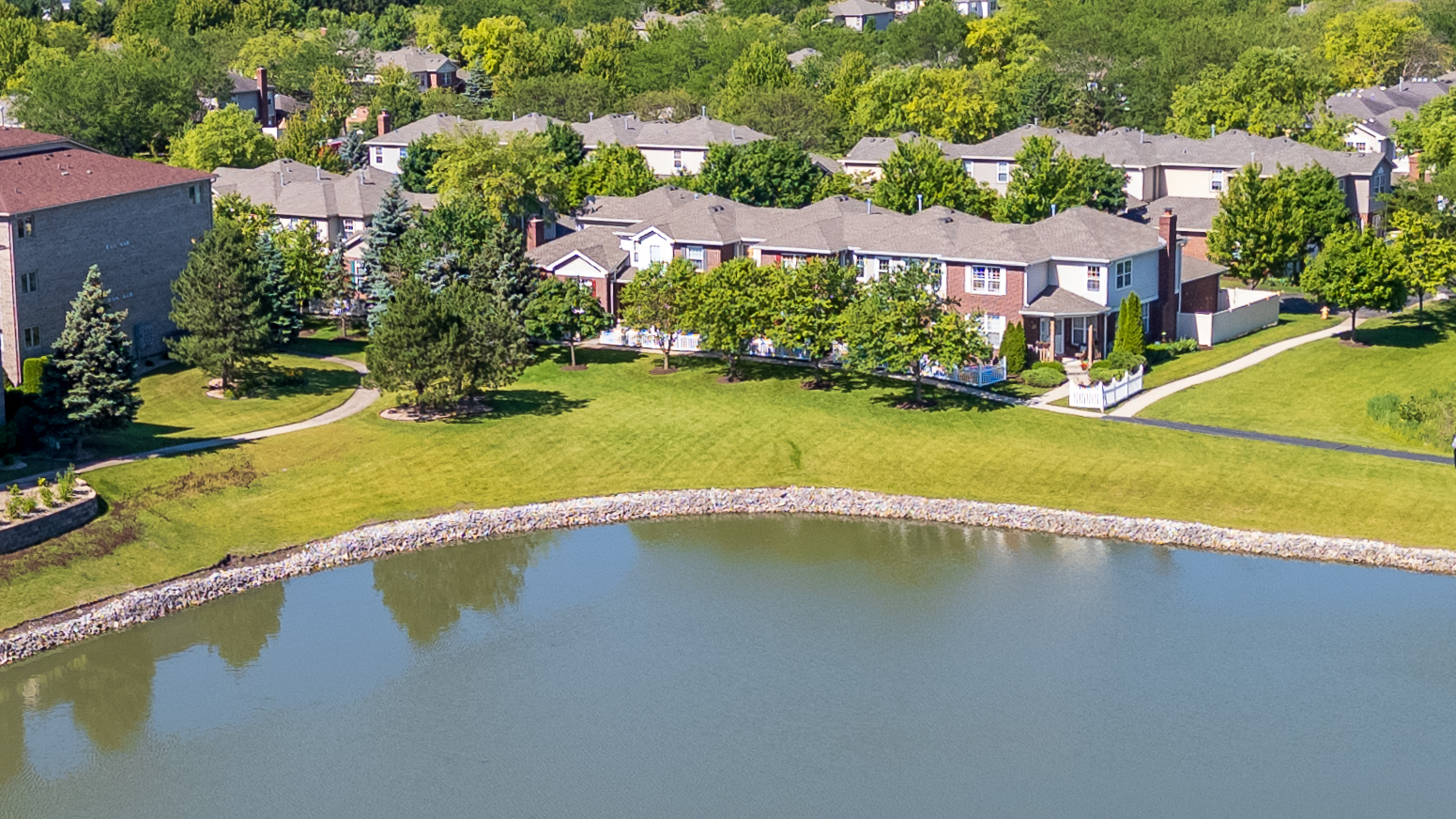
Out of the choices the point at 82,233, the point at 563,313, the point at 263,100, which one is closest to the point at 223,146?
the point at 263,100

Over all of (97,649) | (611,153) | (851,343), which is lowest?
(97,649)

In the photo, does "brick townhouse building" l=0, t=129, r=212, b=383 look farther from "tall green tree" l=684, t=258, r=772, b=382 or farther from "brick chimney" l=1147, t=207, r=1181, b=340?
"brick chimney" l=1147, t=207, r=1181, b=340

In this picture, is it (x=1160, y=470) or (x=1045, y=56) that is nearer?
(x=1160, y=470)

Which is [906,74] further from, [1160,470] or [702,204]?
[1160,470]

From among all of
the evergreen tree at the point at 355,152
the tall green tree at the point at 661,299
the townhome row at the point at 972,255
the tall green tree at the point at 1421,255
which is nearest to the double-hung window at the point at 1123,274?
the townhome row at the point at 972,255

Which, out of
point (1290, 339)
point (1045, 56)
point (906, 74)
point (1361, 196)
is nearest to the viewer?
point (1290, 339)

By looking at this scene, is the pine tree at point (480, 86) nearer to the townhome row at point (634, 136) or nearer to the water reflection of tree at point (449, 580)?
the townhome row at point (634, 136)

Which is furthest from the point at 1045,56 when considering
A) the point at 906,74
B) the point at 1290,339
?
the point at 1290,339

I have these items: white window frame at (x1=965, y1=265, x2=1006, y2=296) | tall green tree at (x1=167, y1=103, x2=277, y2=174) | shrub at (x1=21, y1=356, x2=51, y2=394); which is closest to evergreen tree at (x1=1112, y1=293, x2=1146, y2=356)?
white window frame at (x1=965, y1=265, x2=1006, y2=296)
